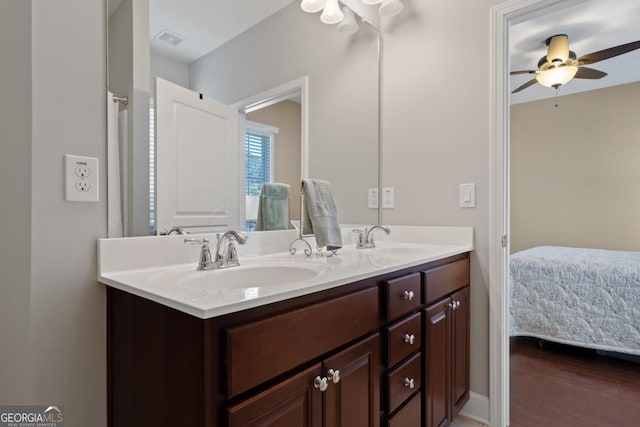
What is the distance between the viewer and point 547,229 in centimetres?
420

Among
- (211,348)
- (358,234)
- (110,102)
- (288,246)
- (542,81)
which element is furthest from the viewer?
(542,81)

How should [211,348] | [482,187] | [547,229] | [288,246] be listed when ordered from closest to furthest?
1. [211,348]
2. [288,246]
3. [482,187]
4. [547,229]

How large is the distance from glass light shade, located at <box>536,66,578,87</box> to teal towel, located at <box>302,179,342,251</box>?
2.39 metres

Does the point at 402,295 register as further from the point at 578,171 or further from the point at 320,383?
the point at 578,171

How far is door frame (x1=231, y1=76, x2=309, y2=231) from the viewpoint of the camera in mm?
1355

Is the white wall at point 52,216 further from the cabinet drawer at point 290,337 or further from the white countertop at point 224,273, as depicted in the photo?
the cabinet drawer at point 290,337

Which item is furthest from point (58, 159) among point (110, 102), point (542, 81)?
point (542, 81)

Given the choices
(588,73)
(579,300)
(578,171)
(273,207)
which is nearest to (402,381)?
(273,207)

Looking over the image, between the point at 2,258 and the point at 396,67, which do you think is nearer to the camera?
the point at 2,258

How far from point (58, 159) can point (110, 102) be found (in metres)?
0.22

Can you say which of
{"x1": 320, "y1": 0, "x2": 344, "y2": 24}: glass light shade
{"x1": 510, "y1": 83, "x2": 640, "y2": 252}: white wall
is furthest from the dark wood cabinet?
{"x1": 510, "y1": 83, "x2": 640, "y2": 252}: white wall

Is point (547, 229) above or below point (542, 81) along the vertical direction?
below

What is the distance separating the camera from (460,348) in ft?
5.12

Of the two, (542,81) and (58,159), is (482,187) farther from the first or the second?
(542,81)
